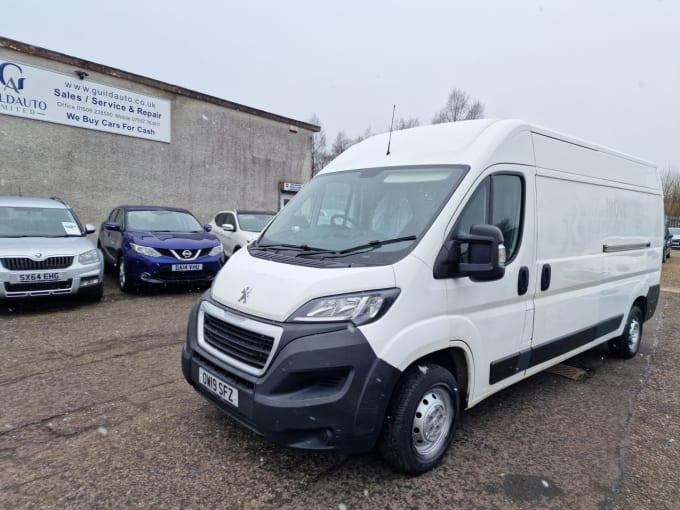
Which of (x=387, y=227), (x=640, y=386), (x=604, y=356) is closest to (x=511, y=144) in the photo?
(x=387, y=227)

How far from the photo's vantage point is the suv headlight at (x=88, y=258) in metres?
6.54

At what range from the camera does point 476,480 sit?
2703 millimetres

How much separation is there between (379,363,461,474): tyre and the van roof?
4.89 ft

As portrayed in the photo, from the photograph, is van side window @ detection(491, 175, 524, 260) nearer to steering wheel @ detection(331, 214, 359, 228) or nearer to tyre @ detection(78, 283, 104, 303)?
steering wheel @ detection(331, 214, 359, 228)

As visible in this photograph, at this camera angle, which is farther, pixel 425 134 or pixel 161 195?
pixel 161 195

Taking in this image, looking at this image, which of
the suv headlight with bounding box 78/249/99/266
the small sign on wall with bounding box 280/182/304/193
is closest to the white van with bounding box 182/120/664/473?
the suv headlight with bounding box 78/249/99/266

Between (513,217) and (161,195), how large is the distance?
1166cm

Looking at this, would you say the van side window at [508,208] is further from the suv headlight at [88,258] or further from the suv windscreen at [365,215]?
the suv headlight at [88,258]

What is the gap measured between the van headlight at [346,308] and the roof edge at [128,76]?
1166 cm

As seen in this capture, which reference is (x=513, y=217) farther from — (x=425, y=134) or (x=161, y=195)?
(x=161, y=195)

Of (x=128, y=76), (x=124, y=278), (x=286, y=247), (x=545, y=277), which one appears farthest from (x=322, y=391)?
(x=128, y=76)

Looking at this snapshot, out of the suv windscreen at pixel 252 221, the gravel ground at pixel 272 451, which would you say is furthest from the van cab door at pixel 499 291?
the suv windscreen at pixel 252 221

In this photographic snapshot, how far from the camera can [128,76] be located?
11828 millimetres

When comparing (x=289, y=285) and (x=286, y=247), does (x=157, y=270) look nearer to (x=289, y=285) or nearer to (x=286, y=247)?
(x=286, y=247)
